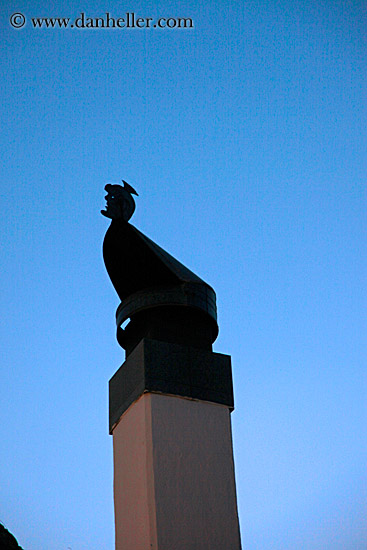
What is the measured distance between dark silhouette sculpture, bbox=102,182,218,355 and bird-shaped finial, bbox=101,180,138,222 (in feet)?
0.04

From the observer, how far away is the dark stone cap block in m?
7.96

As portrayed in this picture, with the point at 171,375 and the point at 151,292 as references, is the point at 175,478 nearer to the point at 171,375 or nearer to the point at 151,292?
the point at 171,375

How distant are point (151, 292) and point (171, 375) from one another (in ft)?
3.44

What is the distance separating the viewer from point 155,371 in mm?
7969

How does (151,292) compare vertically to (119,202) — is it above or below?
below

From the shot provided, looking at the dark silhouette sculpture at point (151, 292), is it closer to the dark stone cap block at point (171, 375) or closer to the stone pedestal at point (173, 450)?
the dark stone cap block at point (171, 375)

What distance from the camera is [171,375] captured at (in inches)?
316

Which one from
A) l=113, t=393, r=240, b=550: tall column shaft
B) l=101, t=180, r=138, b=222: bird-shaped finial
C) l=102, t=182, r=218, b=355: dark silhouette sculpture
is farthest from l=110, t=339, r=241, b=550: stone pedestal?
l=101, t=180, r=138, b=222: bird-shaped finial

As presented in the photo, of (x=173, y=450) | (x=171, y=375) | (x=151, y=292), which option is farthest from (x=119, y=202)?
(x=173, y=450)

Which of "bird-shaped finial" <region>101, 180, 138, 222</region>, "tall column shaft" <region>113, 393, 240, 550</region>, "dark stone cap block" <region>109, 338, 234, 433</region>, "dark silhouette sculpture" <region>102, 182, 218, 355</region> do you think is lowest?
"tall column shaft" <region>113, 393, 240, 550</region>

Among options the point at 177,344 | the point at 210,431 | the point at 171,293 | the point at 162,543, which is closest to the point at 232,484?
the point at 210,431

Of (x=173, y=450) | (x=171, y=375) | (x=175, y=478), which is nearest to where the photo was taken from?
(x=175, y=478)

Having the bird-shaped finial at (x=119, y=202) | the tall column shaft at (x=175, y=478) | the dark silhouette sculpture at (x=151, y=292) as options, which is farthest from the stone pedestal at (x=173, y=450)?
the bird-shaped finial at (x=119, y=202)

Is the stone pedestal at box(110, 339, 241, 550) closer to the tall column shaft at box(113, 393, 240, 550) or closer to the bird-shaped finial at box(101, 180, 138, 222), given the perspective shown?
the tall column shaft at box(113, 393, 240, 550)
